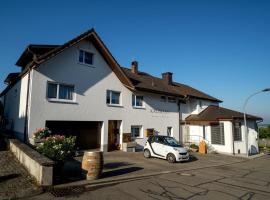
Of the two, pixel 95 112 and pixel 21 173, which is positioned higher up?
pixel 95 112

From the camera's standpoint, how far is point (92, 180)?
29.7 ft

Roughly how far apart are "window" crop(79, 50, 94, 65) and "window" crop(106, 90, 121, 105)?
2995mm

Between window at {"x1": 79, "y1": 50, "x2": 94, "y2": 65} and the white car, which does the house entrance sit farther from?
window at {"x1": 79, "y1": 50, "x2": 94, "y2": 65}

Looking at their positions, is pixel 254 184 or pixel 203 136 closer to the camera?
pixel 254 184

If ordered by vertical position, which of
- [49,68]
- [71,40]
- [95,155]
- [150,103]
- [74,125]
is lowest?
[95,155]

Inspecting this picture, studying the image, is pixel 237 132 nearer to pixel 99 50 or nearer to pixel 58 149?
pixel 99 50

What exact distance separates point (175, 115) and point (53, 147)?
58.6ft

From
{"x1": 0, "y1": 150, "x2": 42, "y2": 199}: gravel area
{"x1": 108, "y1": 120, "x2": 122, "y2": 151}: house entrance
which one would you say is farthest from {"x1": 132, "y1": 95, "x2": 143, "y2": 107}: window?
{"x1": 0, "y1": 150, "x2": 42, "y2": 199}: gravel area

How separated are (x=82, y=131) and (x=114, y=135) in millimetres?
2842

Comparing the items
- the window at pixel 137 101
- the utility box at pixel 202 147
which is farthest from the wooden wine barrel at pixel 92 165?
the utility box at pixel 202 147

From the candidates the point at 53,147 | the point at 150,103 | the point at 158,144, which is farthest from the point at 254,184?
the point at 150,103

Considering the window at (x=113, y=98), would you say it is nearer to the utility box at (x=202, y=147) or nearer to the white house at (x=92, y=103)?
the white house at (x=92, y=103)

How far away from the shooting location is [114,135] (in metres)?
19.2

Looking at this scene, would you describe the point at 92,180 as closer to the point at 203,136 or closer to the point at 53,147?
the point at 53,147
